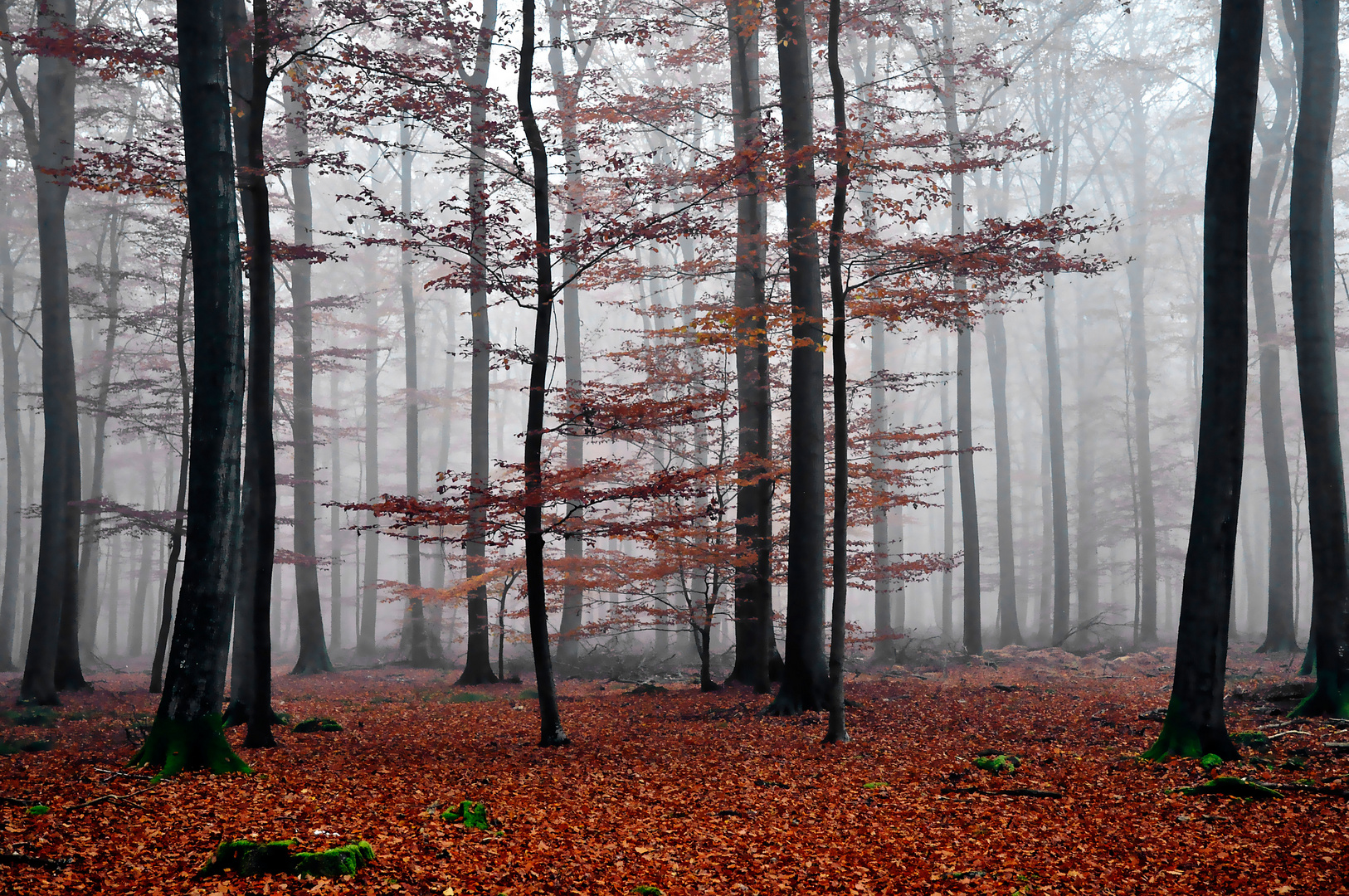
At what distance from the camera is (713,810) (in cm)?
550

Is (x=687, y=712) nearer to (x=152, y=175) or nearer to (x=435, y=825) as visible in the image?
(x=435, y=825)

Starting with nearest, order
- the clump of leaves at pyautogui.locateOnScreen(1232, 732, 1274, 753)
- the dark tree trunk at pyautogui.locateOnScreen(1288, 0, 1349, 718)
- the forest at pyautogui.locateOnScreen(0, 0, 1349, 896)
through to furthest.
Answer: the forest at pyautogui.locateOnScreen(0, 0, 1349, 896) < the clump of leaves at pyautogui.locateOnScreen(1232, 732, 1274, 753) < the dark tree trunk at pyautogui.locateOnScreen(1288, 0, 1349, 718)

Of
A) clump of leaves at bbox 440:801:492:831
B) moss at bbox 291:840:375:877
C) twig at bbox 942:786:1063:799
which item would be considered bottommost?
twig at bbox 942:786:1063:799

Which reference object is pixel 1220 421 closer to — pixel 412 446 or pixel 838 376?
pixel 838 376

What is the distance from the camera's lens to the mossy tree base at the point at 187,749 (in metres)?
5.86

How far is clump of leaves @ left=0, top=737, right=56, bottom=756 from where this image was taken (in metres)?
7.13

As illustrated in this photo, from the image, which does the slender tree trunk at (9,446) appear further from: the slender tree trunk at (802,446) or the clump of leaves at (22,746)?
the slender tree trunk at (802,446)

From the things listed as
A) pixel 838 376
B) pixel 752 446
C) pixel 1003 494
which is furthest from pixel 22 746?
pixel 1003 494

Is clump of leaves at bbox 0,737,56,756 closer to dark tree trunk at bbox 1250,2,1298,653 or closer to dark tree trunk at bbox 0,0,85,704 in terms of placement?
dark tree trunk at bbox 0,0,85,704

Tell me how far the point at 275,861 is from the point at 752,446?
362 inches

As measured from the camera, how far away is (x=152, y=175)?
7.52 metres

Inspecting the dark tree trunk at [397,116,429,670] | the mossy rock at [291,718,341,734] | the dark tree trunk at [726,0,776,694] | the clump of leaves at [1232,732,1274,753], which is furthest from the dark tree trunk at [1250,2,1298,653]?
the dark tree trunk at [397,116,429,670]

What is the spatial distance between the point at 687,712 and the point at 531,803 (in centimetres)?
479

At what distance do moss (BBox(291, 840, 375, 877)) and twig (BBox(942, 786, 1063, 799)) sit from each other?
407 cm
